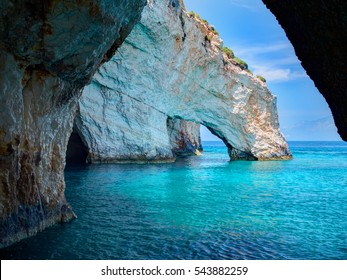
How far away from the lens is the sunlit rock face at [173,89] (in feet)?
125

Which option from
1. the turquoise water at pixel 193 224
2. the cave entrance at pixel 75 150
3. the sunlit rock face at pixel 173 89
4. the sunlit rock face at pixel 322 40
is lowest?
the turquoise water at pixel 193 224

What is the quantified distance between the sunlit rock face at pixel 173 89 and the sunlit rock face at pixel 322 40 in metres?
31.1

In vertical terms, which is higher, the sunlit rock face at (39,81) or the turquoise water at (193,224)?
the sunlit rock face at (39,81)

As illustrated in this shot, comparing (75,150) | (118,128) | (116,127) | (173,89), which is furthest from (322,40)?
(75,150)

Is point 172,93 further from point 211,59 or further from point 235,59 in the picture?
point 235,59

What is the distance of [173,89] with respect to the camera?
43.8 m

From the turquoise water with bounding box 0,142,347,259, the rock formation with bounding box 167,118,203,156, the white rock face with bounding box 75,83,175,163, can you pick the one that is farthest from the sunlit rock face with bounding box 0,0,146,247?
the rock formation with bounding box 167,118,203,156

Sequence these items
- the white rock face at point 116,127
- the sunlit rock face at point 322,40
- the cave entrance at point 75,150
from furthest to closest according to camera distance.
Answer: the cave entrance at point 75,150
the white rock face at point 116,127
the sunlit rock face at point 322,40

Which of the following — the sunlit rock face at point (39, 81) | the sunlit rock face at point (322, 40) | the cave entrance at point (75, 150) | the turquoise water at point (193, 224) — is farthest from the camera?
the cave entrance at point (75, 150)

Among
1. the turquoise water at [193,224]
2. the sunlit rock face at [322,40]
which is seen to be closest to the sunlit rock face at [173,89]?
the turquoise water at [193,224]

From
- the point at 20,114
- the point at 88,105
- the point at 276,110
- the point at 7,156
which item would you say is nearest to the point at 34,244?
the point at 7,156

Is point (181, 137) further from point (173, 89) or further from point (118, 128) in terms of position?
point (118, 128)

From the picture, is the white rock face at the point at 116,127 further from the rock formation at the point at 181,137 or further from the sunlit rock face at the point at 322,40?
the sunlit rock face at the point at 322,40

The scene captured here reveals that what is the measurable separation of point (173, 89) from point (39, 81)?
3343 centimetres
